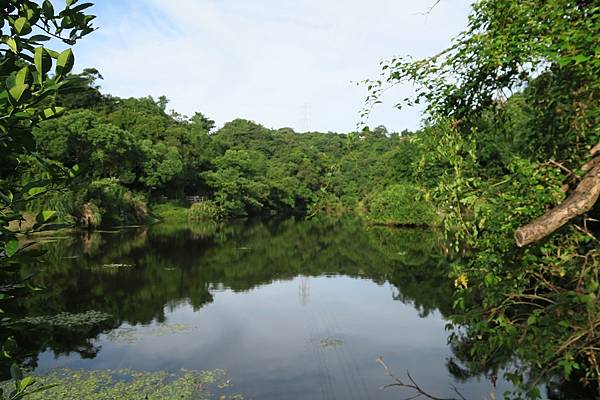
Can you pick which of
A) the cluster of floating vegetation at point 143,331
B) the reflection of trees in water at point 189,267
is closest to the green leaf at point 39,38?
the reflection of trees in water at point 189,267

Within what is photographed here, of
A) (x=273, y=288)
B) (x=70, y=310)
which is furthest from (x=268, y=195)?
(x=70, y=310)

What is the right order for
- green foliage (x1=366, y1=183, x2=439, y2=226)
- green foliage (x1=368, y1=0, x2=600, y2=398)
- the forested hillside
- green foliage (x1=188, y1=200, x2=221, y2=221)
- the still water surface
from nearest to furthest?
green foliage (x1=368, y1=0, x2=600, y2=398) → the still water surface → the forested hillside → green foliage (x1=366, y1=183, x2=439, y2=226) → green foliage (x1=188, y1=200, x2=221, y2=221)

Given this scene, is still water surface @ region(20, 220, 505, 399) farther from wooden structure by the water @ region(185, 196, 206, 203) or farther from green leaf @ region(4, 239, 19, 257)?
wooden structure by the water @ region(185, 196, 206, 203)

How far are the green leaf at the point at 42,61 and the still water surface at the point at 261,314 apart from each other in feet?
8.97

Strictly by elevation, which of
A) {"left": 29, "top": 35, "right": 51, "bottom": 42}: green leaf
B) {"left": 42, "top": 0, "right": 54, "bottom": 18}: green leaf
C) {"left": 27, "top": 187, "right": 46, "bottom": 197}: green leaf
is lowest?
{"left": 27, "top": 187, "right": 46, "bottom": 197}: green leaf

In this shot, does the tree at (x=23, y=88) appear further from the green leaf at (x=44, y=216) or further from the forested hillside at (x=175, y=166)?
the forested hillside at (x=175, y=166)

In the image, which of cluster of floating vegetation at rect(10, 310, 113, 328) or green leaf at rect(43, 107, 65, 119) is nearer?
green leaf at rect(43, 107, 65, 119)

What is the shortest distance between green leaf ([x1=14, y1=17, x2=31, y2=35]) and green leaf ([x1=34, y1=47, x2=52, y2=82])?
0.16 meters

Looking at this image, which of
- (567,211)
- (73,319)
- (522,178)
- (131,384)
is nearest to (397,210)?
(73,319)

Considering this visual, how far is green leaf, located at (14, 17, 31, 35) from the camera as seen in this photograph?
1.20 meters

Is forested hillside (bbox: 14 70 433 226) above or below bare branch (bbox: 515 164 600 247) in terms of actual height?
above

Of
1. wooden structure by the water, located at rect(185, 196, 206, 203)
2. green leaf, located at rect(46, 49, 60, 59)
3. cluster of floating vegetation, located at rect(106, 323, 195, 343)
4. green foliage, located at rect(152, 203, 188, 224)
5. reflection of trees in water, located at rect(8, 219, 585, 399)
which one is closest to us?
green leaf, located at rect(46, 49, 60, 59)

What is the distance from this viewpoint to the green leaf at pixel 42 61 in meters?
1.08

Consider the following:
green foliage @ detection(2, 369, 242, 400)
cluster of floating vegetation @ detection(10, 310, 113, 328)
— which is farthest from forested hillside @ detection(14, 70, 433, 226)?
green foliage @ detection(2, 369, 242, 400)
